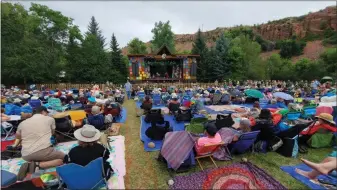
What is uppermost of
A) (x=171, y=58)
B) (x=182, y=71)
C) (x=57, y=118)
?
(x=171, y=58)

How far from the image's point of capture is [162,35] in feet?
131

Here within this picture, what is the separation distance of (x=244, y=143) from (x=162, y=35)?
38049 millimetres

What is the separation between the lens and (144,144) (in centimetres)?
555

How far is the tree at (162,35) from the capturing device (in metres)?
39.3

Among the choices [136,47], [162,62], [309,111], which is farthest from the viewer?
[136,47]

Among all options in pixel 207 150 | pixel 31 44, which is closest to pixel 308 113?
pixel 207 150

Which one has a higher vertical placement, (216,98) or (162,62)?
(162,62)

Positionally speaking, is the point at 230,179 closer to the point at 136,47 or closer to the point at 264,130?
the point at 264,130

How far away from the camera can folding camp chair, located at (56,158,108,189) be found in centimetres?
290

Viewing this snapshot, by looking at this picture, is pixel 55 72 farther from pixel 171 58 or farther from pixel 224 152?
pixel 224 152

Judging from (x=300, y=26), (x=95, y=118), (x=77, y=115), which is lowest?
(x=95, y=118)

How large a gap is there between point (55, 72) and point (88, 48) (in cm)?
500

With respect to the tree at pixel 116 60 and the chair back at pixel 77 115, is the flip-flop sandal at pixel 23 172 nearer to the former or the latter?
the chair back at pixel 77 115

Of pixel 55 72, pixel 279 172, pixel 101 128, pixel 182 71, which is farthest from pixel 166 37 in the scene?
pixel 279 172
